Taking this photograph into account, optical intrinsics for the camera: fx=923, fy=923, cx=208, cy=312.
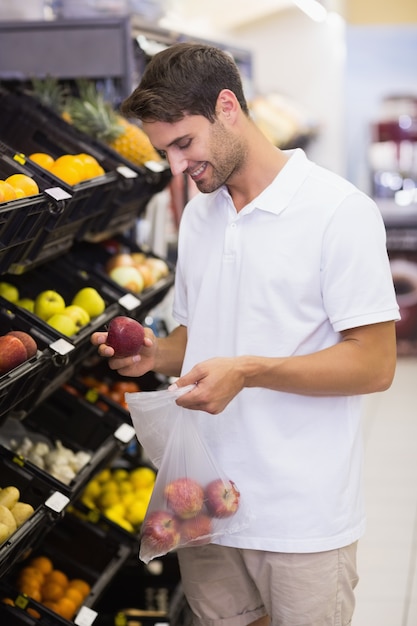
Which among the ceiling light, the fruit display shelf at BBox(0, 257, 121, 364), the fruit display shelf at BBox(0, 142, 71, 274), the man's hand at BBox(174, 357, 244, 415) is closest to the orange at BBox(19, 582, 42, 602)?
the fruit display shelf at BBox(0, 257, 121, 364)

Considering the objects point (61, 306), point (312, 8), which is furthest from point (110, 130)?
point (312, 8)

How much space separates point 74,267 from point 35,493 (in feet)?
2.95

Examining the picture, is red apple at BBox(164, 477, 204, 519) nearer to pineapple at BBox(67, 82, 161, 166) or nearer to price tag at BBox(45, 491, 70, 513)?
price tag at BBox(45, 491, 70, 513)

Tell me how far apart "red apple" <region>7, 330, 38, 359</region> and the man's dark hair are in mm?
682

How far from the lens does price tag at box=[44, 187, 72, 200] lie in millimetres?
2391

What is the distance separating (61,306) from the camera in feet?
9.49

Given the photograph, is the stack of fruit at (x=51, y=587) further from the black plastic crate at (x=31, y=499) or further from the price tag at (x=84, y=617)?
the black plastic crate at (x=31, y=499)

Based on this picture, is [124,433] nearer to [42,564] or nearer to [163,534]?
[42,564]

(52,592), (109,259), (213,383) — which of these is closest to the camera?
(213,383)

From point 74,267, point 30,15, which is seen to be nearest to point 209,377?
point 74,267

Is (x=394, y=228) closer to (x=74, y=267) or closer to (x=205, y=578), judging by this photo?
(x=74, y=267)

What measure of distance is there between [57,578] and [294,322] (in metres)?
1.43

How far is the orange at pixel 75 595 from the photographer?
2926mm

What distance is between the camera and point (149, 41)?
4.05m
